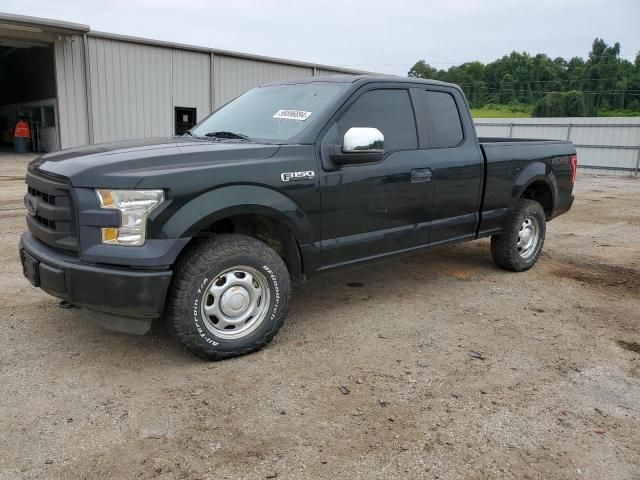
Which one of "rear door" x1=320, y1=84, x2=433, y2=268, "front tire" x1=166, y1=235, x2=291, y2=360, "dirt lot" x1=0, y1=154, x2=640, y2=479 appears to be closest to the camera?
"dirt lot" x1=0, y1=154, x2=640, y2=479

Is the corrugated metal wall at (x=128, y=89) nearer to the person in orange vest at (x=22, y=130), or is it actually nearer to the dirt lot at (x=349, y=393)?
the person in orange vest at (x=22, y=130)

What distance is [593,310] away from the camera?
190 inches

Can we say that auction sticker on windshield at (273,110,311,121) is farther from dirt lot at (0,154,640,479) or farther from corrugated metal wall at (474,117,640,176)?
corrugated metal wall at (474,117,640,176)

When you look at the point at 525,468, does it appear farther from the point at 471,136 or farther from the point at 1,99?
the point at 1,99

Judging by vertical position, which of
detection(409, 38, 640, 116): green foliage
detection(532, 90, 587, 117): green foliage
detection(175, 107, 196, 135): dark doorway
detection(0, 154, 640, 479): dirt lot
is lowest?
detection(0, 154, 640, 479): dirt lot

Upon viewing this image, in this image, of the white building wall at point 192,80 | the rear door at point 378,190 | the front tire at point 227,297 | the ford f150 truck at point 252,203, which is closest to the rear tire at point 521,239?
the ford f150 truck at point 252,203

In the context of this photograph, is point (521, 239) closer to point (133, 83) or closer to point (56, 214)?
point (56, 214)

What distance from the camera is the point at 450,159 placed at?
4844mm

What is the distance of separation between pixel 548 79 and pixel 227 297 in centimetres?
8795

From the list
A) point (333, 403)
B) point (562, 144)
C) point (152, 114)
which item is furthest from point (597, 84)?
point (333, 403)

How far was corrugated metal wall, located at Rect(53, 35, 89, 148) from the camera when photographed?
1747cm

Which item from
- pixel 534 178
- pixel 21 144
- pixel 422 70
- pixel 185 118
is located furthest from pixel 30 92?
pixel 422 70

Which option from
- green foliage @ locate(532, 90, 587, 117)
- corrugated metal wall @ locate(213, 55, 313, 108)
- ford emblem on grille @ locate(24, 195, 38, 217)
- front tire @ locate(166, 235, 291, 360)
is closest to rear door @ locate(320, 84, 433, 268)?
front tire @ locate(166, 235, 291, 360)

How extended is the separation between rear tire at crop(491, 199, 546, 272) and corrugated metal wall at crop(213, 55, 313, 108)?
1681 cm
